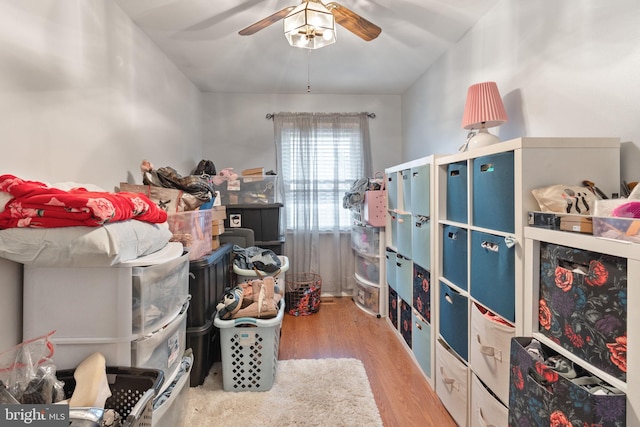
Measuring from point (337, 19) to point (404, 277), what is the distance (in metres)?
1.84

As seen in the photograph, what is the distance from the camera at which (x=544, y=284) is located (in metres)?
1.11

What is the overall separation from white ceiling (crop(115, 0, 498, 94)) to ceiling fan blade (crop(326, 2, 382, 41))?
0.27m

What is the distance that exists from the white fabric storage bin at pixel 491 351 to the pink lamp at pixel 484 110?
919 millimetres

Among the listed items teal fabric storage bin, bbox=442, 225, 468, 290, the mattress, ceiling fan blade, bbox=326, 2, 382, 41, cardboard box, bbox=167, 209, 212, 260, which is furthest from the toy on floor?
ceiling fan blade, bbox=326, 2, 382, 41

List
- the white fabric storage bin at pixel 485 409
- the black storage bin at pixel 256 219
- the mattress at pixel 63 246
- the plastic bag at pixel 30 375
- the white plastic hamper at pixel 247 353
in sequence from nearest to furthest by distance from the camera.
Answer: the plastic bag at pixel 30 375 < the mattress at pixel 63 246 < the white fabric storage bin at pixel 485 409 < the white plastic hamper at pixel 247 353 < the black storage bin at pixel 256 219

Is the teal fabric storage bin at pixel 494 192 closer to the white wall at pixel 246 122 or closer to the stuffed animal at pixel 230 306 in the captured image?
the stuffed animal at pixel 230 306

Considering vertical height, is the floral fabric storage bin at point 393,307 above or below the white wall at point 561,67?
below

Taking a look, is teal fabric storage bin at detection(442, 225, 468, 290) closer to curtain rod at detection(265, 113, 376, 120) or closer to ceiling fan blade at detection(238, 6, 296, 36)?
ceiling fan blade at detection(238, 6, 296, 36)

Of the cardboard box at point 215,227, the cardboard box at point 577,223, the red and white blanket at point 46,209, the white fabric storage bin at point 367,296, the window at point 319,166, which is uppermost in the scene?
the window at point 319,166

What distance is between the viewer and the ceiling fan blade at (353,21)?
165 centimetres

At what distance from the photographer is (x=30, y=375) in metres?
0.95

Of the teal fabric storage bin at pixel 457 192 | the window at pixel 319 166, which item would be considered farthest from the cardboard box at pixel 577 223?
the window at pixel 319 166

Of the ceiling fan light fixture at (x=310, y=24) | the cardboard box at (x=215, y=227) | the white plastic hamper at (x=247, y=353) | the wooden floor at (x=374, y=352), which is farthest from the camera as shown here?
the cardboard box at (x=215, y=227)

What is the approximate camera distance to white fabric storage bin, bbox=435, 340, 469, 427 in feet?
5.22
